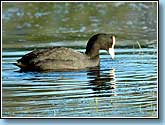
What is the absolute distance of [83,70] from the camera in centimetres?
199

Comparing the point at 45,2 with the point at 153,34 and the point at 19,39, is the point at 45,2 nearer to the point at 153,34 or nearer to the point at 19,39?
the point at 19,39

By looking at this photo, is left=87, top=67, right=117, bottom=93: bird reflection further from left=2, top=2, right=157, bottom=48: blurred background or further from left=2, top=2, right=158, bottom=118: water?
left=2, top=2, right=157, bottom=48: blurred background

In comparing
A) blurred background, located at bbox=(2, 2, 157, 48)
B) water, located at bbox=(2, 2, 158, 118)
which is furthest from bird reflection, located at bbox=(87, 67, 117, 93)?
blurred background, located at bbox=(2, 2, 157, 48)

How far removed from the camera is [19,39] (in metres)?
1.97

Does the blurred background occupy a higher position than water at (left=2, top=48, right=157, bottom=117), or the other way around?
the blurred background

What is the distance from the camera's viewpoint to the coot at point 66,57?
1.97 metres

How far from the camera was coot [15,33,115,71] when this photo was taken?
1.97 m

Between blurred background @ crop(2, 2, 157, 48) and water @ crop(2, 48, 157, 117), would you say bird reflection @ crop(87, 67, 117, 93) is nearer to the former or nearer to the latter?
water @ crop(2, 48, 157, 117)

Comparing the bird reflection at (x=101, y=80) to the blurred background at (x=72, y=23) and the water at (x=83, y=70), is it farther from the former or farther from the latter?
the blurred background at (x=72, y=23)

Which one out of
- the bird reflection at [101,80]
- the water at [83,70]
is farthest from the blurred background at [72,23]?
the bird reflection at [101,80]

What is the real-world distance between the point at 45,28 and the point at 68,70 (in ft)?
0.64

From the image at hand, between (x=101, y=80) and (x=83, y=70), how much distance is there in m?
0.09

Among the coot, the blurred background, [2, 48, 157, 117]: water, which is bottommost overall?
[2, 48, 157, 117]: water

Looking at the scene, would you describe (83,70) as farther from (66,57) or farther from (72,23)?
(72,23)
